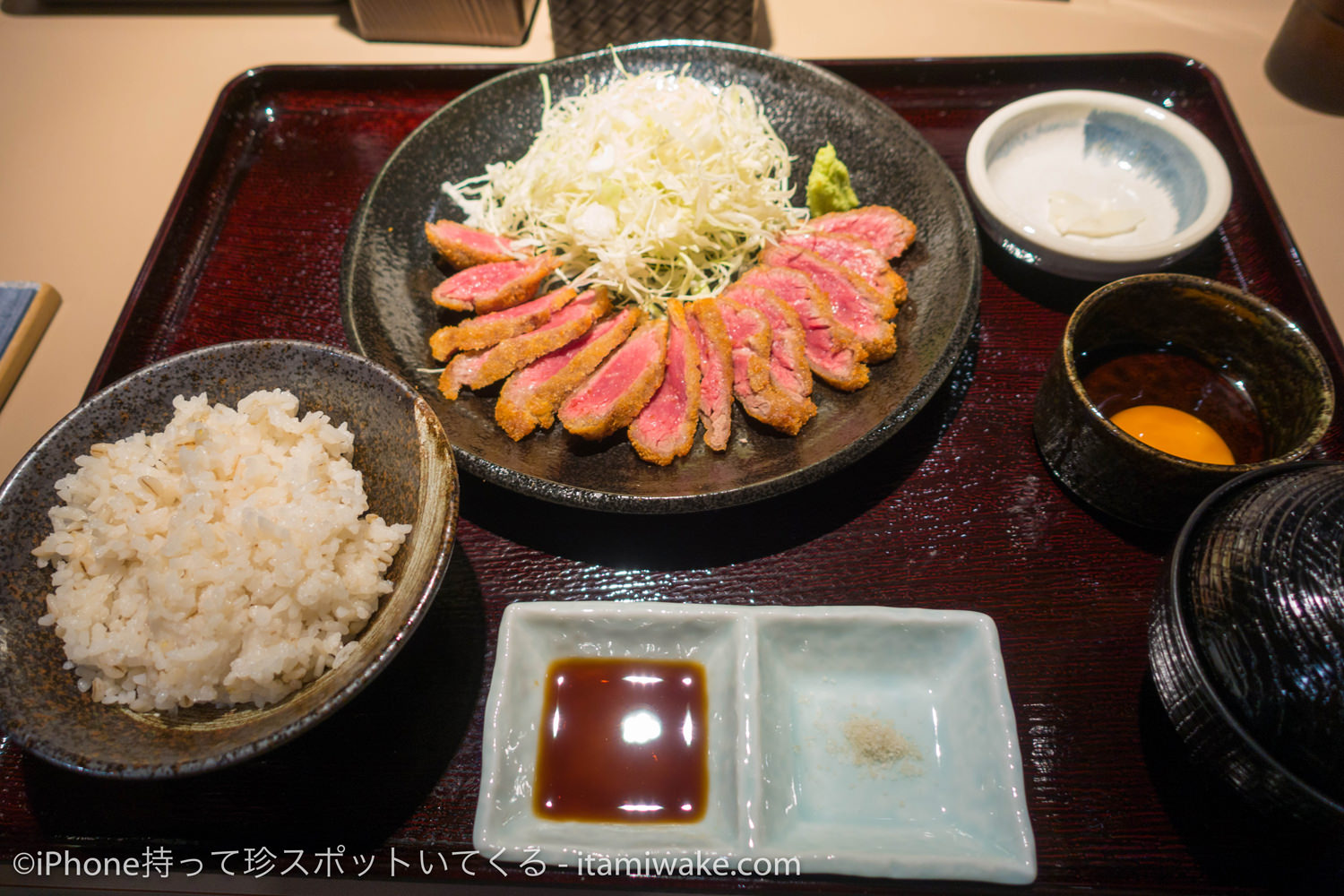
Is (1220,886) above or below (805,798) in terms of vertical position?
below

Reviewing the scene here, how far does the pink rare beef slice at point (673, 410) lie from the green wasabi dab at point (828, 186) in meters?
0.69

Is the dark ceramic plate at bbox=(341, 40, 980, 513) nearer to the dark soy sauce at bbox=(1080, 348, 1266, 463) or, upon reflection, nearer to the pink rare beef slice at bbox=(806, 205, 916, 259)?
the pink rare beef slice at bbox=(806, 205, 916, 259)

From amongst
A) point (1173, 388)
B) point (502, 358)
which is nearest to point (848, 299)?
point (1173, 388)

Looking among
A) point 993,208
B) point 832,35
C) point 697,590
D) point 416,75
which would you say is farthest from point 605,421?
point 832,35

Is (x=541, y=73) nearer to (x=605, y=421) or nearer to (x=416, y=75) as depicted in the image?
Result: (x=416, y=75)

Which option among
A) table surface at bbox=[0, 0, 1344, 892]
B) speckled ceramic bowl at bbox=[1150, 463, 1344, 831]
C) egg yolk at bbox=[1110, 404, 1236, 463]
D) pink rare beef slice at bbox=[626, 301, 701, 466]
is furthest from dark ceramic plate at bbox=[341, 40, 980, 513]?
speckled ceramic bowl at bbox=[1150, 463, 1344, 831]

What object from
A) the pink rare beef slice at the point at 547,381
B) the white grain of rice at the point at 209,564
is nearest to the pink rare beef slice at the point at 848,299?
the pink rare beef slice at the point at 547,381

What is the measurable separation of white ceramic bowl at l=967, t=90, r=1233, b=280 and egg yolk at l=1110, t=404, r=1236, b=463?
21.0 inches

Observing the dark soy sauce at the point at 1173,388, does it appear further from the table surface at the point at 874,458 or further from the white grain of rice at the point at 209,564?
the white grain of rice at the point at 209,564

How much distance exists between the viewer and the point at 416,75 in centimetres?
300

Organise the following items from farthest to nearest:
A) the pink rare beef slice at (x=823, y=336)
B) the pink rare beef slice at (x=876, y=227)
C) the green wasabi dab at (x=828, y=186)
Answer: the green wasabi dab at (x=828, y=186) → the pink rare beef slice at (x=876, y=227) → the pink rare beef slice at (x=823, y=336)

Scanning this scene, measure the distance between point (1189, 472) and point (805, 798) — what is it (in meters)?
1.08

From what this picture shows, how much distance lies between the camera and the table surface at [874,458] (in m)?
1.62

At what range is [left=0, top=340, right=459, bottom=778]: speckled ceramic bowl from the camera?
1.32m
